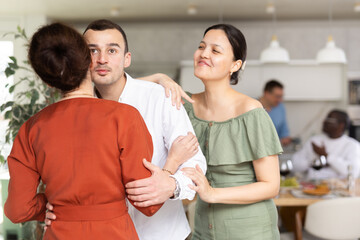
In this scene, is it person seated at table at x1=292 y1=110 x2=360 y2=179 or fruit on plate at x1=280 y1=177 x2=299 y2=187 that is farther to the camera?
person seated at table at x1=292 y1=110 x2=360 y2=179

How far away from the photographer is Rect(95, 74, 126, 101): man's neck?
5.04 ft

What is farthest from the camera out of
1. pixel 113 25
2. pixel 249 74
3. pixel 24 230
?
pixel 249 74

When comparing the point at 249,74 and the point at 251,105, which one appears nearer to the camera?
the point at 251,105

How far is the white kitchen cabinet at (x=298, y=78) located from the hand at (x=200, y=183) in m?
4.41

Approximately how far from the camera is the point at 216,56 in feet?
5.16

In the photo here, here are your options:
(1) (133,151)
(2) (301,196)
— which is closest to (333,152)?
(2) (301,196)

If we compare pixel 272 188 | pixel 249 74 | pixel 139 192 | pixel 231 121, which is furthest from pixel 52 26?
pixel 249 74

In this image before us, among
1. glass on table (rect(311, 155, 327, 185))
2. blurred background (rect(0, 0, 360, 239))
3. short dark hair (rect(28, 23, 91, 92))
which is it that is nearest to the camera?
short dark hair (rect(28, 23, 91, 92))

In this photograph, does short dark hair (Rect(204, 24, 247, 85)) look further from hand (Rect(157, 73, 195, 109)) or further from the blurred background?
the blurred background

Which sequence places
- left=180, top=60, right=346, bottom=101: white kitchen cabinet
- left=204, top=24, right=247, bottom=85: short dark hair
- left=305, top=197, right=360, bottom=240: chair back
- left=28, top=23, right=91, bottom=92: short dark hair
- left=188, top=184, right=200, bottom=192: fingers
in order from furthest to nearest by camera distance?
1. left=180, top=60, right=346, bottom=101: white kitchen cabinet
2. left=305, top=197, right=360, bottom=240: chair back
3. left=204, top=24, right=247, bottom=85: short dark hair
4. left=188, top=184, right=200, bottom=192: fingers
5. left=28, top=23, right=91, bottom=92: short dark hair

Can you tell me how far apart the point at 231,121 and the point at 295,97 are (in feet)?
15.0

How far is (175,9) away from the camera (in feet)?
17.9

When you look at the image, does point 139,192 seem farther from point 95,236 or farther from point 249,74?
point 249,74

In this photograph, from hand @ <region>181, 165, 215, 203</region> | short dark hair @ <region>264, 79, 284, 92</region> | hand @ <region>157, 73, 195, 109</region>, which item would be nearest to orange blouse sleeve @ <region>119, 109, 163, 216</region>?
hand @ <region>181, 165, 215, 203</region>
